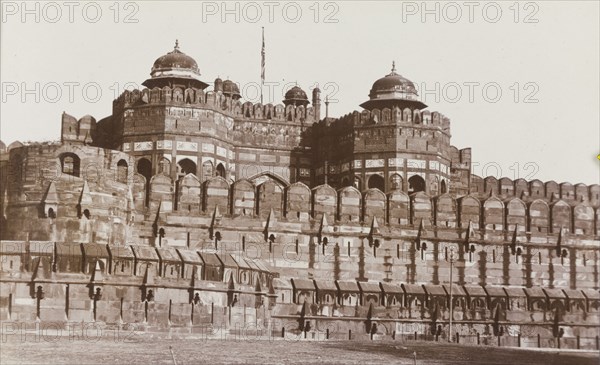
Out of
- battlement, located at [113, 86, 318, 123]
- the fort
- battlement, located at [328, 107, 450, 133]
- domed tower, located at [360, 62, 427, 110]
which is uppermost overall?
domed tower, located at [360, 62, 427, 110]

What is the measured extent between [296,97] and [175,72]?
33.9 feet

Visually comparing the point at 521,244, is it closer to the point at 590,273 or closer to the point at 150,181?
the point at 590,273

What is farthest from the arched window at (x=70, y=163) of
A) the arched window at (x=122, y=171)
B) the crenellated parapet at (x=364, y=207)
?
the crenellated parapet at (x=364, y=207)

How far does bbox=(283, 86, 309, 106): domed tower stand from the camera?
175 feet

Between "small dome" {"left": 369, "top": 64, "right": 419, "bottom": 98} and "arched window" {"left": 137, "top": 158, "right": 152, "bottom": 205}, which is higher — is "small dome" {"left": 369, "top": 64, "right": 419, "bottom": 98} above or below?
above

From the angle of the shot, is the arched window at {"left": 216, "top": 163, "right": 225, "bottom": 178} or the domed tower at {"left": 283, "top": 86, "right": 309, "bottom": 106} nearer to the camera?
the arched window at {"left": 216, "top": 163, "right": 225, "bottom": 178}

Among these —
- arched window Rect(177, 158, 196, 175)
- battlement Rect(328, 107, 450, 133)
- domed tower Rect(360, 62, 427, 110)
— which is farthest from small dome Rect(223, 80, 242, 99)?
arched window Rect(177, 158, 196, 175)

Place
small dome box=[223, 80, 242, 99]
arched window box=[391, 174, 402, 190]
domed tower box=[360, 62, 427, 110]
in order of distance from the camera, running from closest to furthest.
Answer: arched window box=[391, 174, 402, 190] < domed tower box=[360, 62, 427, 110] < small dome box=[223, 80, 242, 99]

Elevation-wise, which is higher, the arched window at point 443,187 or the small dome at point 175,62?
the small dome at point 175,62

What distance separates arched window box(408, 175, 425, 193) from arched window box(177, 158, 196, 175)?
10.00 metres

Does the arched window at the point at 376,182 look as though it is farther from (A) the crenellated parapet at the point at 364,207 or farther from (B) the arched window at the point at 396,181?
(A) the crenellated parapet at the point at 364,207

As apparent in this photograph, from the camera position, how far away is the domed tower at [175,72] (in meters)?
44.9

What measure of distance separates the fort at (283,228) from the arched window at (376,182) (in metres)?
0.10

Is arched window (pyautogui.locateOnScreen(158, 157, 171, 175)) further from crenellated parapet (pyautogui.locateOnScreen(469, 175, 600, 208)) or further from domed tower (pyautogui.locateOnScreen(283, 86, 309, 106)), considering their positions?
crenellated parapet (pyautogui.locateOnScreen(469, 175, 600, 208))
